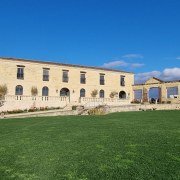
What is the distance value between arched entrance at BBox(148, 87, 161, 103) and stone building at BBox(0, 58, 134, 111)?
4.60 meters

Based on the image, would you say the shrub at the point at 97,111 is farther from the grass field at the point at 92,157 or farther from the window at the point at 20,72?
the grass field at the point at 92,157

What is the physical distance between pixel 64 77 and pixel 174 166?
4172 cm

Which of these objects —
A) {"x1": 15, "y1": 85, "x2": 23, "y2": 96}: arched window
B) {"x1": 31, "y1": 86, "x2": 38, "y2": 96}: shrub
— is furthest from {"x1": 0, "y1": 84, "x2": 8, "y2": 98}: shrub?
{"x1": 31, "y1": 86, "x2": 38, "y2": 96}: shrub

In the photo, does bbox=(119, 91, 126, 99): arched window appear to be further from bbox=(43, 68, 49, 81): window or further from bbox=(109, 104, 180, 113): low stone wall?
bbox=(43, 68, 49, 81): window

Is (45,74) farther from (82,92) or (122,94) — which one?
(122,94)

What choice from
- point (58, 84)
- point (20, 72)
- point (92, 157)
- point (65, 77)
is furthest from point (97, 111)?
point (92, 157)

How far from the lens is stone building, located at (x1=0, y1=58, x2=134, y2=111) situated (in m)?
40.4

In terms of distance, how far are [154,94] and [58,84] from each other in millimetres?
18040

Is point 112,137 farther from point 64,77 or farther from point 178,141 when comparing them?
point 64,77

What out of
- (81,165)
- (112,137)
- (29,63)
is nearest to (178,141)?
(112,137)

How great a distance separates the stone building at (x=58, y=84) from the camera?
40384 mm

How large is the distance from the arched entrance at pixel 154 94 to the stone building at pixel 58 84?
15.1 feet

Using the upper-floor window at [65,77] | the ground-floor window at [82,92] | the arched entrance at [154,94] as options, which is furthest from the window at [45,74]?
the arched entrance at [154,94]

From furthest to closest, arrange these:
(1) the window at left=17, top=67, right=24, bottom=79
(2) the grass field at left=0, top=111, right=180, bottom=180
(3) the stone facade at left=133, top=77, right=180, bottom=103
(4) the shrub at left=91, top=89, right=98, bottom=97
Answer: (4) the shrub at left=91, top=89, right=98, bottom=97, (3) the stone facade at left=133, top=77, right=180, bottom=103, (1) the window at left=17, top=67, right=24, bottom=79, (2) the grass field at left=0, top=111, right=180, bottom=180
